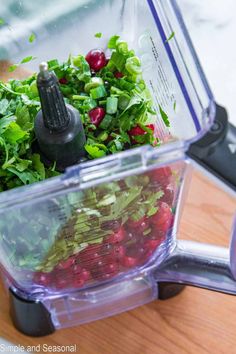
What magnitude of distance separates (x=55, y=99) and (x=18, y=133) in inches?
3.0

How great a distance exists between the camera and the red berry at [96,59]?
2.12ft

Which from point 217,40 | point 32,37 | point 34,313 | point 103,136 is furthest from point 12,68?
point 217,40

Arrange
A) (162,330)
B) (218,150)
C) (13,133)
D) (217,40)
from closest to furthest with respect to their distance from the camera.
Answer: (218,150), (13,133), (162,330), (217,40)

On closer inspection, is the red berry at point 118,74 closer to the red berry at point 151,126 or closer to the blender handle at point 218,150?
the red berry at point 151,126

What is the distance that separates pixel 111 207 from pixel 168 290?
0.57ft

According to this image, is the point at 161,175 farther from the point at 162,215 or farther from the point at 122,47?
the point at 122,47

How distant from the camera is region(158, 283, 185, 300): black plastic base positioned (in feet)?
2.16

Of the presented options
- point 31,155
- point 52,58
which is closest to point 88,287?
point 31,155

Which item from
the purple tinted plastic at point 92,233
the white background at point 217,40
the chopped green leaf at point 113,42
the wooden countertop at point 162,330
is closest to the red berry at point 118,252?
the purple tinted plastic at point 92,233

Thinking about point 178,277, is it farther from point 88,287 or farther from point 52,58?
point 52,58

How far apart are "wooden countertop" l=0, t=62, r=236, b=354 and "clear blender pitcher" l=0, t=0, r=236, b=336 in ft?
0.04

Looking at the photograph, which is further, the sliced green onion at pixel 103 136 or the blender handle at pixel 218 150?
the sliced green onion at pixel 103 136

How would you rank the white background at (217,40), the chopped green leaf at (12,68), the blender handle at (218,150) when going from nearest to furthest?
the blender handle at (218,150) → the chopped green leaf at (12,68) → the white background at (217,40)

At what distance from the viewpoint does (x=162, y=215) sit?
579mm
